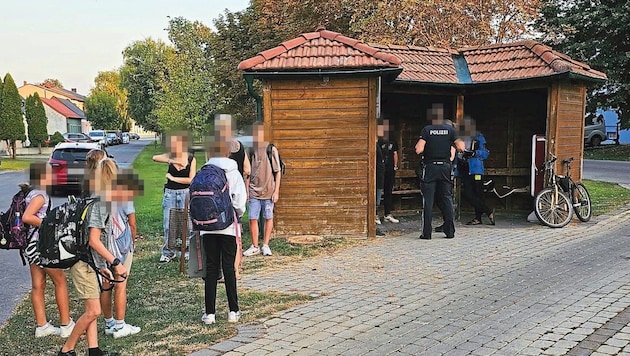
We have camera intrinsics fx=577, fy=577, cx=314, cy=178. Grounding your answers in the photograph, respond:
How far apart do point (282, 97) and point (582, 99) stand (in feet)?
19.0

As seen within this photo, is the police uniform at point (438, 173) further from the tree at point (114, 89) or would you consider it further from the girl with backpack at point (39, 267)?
the tree at point (114, 89)

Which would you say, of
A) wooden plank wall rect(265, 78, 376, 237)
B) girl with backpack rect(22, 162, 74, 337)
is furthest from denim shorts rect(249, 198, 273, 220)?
girl with backpack rect(22, 162, 74, 337)

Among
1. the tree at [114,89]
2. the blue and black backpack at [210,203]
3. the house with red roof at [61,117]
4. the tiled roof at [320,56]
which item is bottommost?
the blue and black backpack at [210,203]

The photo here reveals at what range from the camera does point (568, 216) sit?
994 centimetres

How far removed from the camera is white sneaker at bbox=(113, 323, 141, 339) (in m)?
4.88

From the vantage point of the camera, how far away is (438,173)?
9.27 m

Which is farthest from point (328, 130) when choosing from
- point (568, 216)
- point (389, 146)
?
point (568, 216)

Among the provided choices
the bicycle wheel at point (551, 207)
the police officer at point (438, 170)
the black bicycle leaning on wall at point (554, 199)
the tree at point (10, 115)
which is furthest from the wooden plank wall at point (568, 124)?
the tree at point (10, 115)

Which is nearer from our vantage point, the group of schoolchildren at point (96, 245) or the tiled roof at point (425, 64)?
the group of schoolchildren at point (96, 245)

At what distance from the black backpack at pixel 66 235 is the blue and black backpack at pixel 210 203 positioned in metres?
0.92

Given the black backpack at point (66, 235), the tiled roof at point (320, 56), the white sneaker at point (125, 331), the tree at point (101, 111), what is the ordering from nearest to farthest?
1. the black backpack at point (66, 235)
2. the white sneaker at point (125, 331)
3. the tiled roof at point (320, 56)
4. the tree at point (101, 111)

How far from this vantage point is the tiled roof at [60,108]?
256ft

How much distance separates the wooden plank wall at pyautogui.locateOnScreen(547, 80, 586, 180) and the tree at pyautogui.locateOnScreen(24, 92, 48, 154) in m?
41.9

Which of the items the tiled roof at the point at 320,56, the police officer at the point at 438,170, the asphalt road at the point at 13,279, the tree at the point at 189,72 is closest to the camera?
the asphalt road at the point at 13,279
